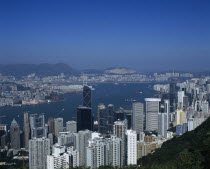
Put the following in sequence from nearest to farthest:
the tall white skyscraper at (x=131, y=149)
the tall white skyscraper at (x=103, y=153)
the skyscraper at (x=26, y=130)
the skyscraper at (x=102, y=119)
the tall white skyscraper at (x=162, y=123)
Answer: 1. the tall white skyscraper at (x=103, y=153)
2. the tall white skyscraper at (x=131, y=149)
3. the skyscraper at (x=26, y=130)
4. the skyscraper at (x=102, y=119)
5. the tall white skyscraper at (x=162, y=123)

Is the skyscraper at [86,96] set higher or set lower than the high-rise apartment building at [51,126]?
higher

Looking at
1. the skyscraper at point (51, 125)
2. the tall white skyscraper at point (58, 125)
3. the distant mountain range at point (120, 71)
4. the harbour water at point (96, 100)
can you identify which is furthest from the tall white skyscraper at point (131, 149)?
the distant mountain range at point (120, 71)

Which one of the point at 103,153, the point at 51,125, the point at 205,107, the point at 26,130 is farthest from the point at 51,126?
the point at 205,107

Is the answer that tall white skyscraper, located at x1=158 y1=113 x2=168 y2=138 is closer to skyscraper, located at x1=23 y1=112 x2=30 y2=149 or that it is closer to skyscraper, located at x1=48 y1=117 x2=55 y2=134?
skyscraper, located at x1=48 y1=117 x2=55 y2=134

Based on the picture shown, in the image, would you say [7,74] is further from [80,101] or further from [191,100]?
[191,100]

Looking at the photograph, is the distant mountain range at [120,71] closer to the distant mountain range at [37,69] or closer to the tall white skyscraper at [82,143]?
the distant mountain range at [37,69]

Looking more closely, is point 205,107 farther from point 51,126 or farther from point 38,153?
point 38,153

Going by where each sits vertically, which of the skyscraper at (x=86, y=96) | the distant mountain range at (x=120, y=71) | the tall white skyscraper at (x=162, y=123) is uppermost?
the distant mountain range at (x=120, y=71)
